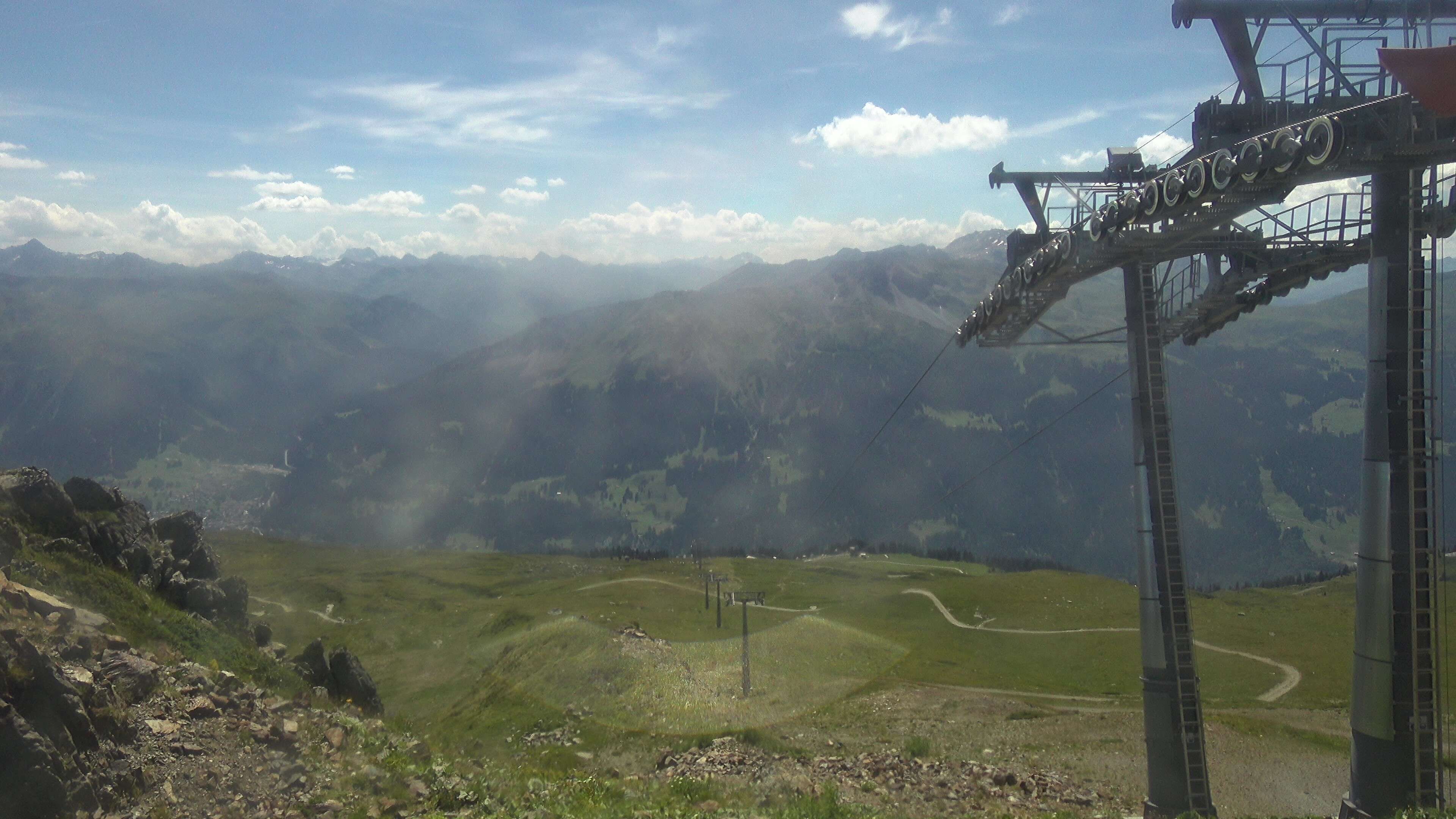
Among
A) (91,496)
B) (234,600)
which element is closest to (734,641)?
(234,600)

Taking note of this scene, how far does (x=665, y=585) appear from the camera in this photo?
10719cm

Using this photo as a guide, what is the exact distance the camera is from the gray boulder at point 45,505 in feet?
88.5

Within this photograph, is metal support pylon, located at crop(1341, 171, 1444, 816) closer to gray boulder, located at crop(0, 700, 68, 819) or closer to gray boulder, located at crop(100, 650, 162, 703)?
gray boulder, located at crop(0, 700, 68, 819)

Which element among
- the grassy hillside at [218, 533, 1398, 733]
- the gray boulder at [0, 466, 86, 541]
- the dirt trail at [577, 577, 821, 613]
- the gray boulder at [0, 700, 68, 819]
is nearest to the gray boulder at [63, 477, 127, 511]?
the gray boulder at [0, 466, 86, 541]

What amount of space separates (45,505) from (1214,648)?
76089mm

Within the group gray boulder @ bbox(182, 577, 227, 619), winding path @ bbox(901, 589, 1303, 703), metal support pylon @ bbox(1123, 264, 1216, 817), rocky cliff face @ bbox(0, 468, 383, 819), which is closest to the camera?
rocky cliff face @ bbox(0, 468, 383, 819)

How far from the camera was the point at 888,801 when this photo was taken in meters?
23.5

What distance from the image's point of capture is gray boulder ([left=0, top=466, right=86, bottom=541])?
27.0 metres

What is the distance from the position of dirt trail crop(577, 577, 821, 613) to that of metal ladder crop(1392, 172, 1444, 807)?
3132 inches

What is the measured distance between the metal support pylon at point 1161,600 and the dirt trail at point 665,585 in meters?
74.8

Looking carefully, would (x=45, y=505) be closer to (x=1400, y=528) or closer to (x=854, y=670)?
(x=1400, y=528)

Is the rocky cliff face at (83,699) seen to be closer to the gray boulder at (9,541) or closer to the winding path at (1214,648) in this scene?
the gray boulder at (9,541)

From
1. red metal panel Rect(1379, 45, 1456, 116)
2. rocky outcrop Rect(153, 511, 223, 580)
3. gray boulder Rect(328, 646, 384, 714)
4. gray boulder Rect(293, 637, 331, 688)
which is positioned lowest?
gray boulder Rect(328, 646, 384, 714)

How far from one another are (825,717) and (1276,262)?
26.4m
